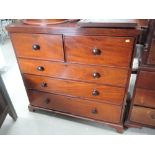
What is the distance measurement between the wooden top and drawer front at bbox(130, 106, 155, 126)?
2.11ft

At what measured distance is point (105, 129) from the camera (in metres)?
1.51

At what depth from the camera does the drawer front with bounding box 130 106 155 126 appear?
4.15 feet

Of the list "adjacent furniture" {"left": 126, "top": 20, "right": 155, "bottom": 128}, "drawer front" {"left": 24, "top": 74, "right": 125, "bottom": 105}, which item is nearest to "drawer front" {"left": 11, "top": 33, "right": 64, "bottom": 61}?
"drawer front" {"left": 24, "top": 74, "right": 125, "bottom": 105}

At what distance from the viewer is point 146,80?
1084 millimetres

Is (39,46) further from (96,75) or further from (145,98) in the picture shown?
(145,98)

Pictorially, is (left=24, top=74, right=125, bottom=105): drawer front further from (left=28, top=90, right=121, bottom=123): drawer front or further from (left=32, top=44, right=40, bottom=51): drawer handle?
(left=32, top=44, right=40, bottom=51): drawer handle

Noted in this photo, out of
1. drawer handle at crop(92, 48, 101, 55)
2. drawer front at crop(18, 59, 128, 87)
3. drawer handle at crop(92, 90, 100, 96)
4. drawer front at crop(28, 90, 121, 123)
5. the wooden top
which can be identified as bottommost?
drawer front at crop(28, 90, 121, 123)

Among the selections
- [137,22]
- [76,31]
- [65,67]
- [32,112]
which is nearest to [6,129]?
[32,112]

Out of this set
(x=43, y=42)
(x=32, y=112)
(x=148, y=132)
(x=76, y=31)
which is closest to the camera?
(x=76, y=31)

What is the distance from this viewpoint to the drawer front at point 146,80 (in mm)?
1045

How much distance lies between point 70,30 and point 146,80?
593 millimetres
